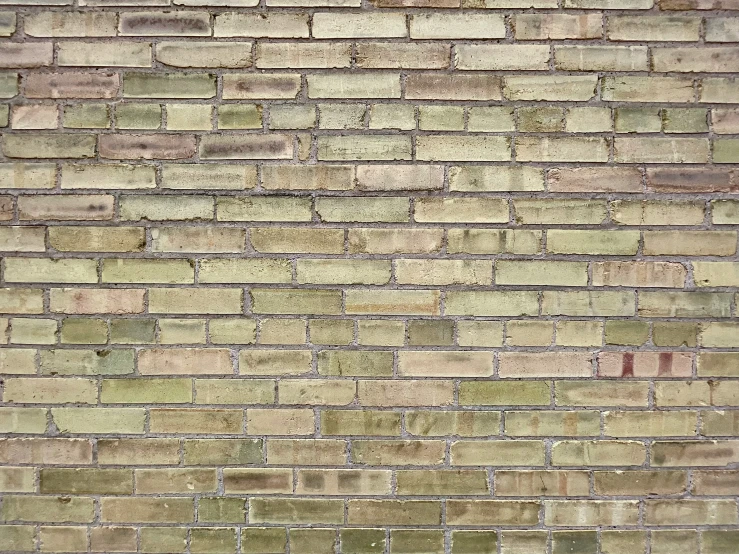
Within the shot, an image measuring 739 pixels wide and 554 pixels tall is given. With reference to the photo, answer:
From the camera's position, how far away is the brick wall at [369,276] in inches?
56.3

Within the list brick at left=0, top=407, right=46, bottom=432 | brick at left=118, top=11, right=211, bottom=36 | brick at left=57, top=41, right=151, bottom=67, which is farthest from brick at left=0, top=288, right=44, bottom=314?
brick at left=118, top=11, right=211, bottom=36

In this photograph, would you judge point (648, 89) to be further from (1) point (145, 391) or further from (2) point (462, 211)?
(1) point (145, 391)

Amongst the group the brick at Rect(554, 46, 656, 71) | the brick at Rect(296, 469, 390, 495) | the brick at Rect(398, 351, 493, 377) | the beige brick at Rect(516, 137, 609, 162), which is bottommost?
the brick at Rect(296, 469, 390, 495)

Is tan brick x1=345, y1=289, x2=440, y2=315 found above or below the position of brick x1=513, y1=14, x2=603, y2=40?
below

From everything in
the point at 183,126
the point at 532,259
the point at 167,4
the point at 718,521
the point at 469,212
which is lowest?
the point at 718,521

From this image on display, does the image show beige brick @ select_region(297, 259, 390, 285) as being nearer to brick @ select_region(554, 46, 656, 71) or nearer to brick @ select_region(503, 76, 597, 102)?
brick @ select_region(503, 76, 597, 102)

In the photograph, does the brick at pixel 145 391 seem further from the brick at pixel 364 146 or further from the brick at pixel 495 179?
the brick at pixel 495 179

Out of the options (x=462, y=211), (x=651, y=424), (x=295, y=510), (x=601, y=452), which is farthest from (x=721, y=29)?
(x=295, y=510)

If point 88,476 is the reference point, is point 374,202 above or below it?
above

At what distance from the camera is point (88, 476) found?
1.45 metres

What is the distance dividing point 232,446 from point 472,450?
0.65m

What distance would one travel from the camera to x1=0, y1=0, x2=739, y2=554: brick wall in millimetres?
1430

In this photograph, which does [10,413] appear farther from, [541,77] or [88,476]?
[541,77]

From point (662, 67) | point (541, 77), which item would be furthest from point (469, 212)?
point (662, 67)
